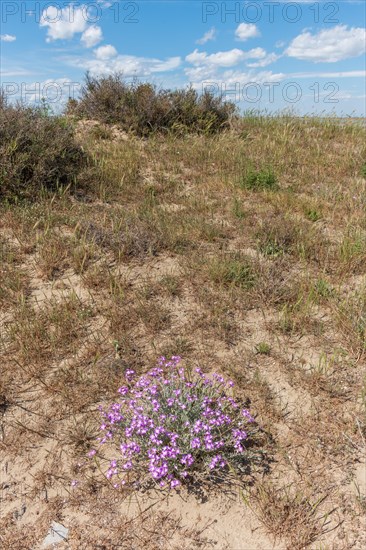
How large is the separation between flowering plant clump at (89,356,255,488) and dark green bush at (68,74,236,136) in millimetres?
6754

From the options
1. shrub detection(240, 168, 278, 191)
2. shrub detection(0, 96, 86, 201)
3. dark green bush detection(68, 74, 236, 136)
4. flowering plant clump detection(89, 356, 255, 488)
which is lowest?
flowering plant clump detection(89, 356, 255, 488)

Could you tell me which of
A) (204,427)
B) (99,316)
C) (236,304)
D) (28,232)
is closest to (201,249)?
(236,304)

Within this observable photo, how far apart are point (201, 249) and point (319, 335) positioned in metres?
1.69

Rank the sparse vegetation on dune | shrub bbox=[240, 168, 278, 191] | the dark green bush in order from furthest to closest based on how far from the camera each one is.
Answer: the dark green bush, shrub bbox=[240, 168, 278, 191], the sparse vegetation on dune

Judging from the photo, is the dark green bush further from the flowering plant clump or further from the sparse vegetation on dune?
the flowering plant clump

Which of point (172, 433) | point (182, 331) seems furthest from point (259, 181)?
point (172, 433)

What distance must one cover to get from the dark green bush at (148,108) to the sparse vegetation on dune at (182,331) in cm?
224

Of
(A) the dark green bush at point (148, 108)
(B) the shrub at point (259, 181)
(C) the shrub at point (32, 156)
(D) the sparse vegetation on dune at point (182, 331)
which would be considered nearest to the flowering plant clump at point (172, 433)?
(D) the sparse vegetation on dune at point (182, 331)

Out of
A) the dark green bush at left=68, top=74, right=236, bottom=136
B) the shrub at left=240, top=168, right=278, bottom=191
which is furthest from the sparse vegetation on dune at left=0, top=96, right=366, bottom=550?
the dark green bush at left=68, top=74, right=236, bottom=136

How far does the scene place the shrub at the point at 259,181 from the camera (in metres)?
6.47

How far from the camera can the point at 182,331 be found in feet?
12.7

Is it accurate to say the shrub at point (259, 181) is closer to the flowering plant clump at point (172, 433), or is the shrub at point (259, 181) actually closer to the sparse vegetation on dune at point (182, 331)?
the sparse vegetation on dune at point (182, 331)

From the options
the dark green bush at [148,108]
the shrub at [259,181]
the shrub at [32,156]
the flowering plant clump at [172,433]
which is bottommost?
the flowering plant clump at [172,433]

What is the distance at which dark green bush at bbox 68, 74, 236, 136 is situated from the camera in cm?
894
